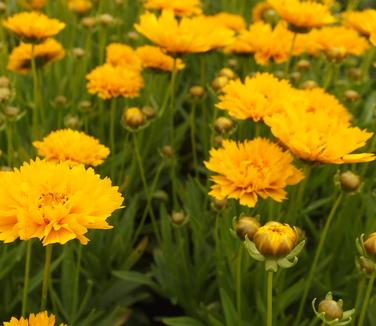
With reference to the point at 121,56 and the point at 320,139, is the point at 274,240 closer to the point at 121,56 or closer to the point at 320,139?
the point at 320,139

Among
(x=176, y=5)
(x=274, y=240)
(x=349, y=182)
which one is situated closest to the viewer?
(x=274, y=240)

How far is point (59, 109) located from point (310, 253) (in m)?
0.72

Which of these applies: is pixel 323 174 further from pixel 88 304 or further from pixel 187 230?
pixel 88 304

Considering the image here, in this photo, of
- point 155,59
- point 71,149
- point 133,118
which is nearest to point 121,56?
point 155,59

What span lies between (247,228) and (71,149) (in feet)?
1.28

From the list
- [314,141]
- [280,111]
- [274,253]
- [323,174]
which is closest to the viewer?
[274,253]

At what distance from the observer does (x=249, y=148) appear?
102cm

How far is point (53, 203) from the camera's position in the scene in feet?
2.52

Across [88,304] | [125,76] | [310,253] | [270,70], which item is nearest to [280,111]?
[310,253]

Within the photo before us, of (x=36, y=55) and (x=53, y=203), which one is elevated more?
(x=53, y=203)

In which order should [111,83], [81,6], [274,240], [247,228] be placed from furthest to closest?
[81,6]
[111,83]
[247,228]
[274,240]

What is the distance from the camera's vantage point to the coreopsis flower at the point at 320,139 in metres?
0.93

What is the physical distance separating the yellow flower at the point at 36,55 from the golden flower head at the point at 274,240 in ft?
2.96

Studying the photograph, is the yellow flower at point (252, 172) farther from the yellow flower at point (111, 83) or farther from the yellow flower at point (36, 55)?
the yellow flower at point (36, 55)
